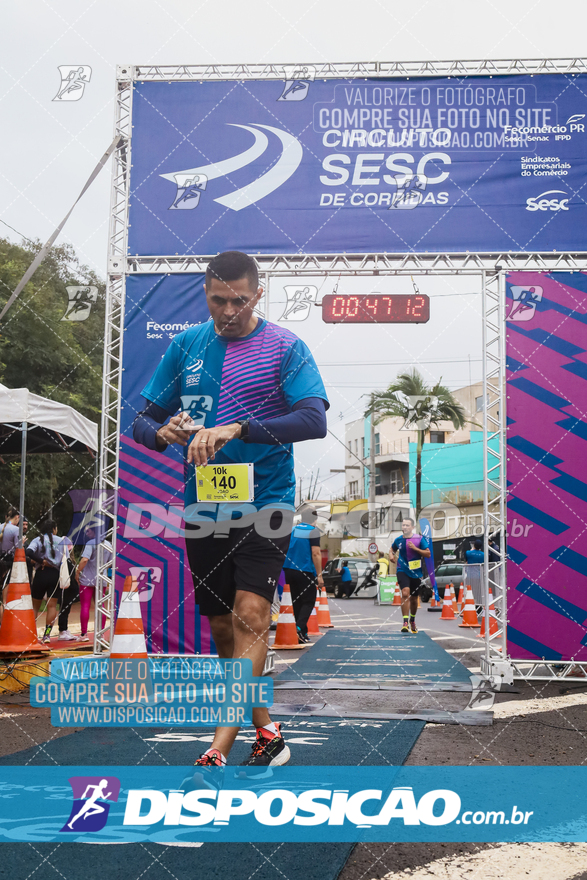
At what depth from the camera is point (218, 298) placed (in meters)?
3.76

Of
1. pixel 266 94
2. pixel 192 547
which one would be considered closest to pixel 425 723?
pixel 192 547

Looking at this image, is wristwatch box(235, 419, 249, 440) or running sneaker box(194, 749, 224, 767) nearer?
running sneaker box(194, 749, 224, 767)

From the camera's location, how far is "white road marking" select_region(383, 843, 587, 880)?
2.64 metres

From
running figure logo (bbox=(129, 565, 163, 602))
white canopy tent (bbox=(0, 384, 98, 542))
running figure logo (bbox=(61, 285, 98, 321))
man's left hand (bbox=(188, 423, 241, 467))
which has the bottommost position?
running figure logo (bbox=(129, 565, 163, 602))

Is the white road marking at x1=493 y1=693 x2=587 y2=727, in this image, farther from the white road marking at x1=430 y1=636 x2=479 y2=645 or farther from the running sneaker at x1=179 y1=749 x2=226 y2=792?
the white road marking at x1=430 y1=636 x2=479 y2=645

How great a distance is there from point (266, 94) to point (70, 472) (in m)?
16.8

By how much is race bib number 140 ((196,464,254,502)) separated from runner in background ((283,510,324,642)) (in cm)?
801

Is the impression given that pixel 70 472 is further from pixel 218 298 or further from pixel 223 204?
pixel 218 298

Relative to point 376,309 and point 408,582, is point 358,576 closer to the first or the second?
point 408,582

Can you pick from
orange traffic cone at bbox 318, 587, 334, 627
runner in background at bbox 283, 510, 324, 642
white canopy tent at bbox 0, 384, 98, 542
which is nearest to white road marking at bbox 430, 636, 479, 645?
runner in background at bbox 283, 510, 324, 642

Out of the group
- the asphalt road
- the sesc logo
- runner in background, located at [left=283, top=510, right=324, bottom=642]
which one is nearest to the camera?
the asphalt road

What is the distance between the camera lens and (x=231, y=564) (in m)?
3.62

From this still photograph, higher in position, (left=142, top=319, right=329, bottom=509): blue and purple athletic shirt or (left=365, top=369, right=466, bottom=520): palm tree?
(left=365, top=369, right=466, bottom=520): palm tree

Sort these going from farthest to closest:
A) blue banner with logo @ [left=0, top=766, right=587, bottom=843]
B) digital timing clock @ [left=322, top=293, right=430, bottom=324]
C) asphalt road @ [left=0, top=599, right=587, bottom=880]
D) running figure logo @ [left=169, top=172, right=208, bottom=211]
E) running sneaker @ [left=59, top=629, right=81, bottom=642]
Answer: running sneaker @ [left=59, top=629, right=81, bottom=642] < digital timing clock @ [left=322, top=293, right=430, bottom=324] < running figure logo @ [left=169, top=172, right=208, bottom=211] < blue banner with logo @ [left=0, top=766, right=587, bottom=843] < asphalt road @ [left=0, top=599, right=587, bottom=880]
